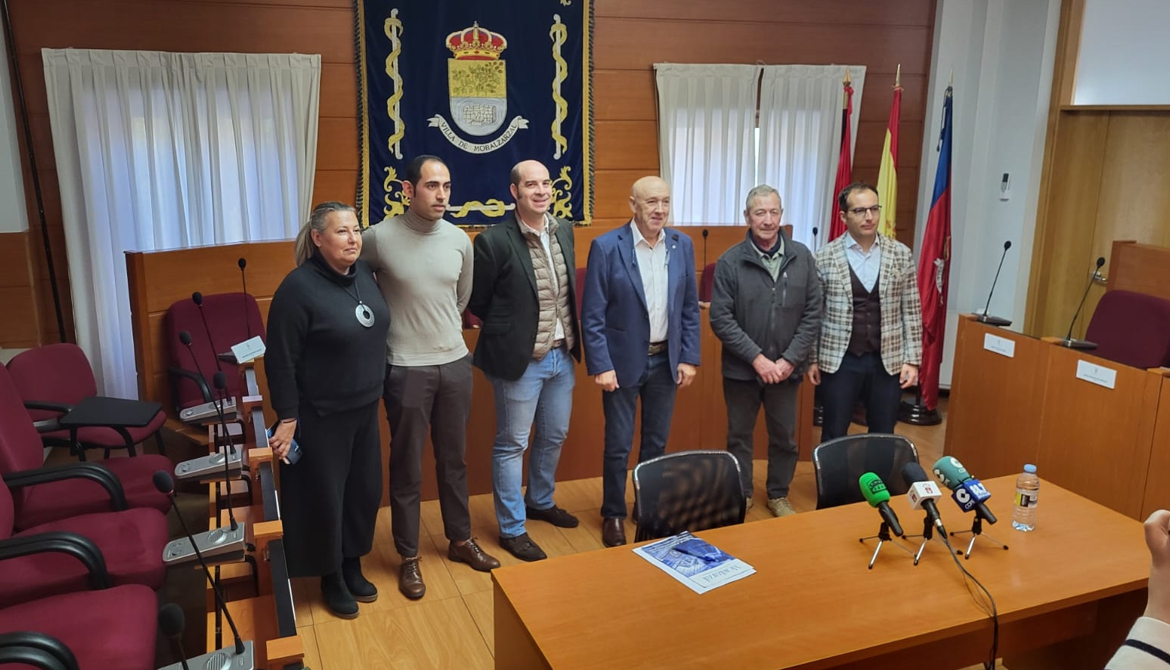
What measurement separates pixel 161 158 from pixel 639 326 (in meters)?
2.92

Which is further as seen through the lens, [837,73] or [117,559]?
[837,73]

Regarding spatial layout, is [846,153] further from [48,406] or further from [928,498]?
[48,406]

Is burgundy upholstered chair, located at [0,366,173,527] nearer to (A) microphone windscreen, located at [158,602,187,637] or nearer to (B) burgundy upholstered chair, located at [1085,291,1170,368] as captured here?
(A) microphone windscreen, located at [158,602,187,637]

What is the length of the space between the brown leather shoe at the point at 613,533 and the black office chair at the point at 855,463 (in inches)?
43.7

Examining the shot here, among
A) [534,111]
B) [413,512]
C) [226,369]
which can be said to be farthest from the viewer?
[534,111]

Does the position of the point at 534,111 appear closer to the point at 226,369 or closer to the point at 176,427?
the point at 226,369

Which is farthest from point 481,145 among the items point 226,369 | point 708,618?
point 708,618

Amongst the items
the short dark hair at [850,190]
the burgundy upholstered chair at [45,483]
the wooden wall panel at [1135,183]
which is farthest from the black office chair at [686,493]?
the wooden wall panel at [1135,183]

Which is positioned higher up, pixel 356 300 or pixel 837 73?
pixel 837 73

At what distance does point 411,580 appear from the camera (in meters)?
3.15

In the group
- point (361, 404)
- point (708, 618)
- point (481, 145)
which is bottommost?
point (708, 618)

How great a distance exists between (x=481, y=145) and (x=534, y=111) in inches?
15.8

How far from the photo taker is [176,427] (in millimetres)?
4207

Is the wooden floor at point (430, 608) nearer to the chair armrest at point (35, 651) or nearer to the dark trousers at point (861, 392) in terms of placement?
the dark trousers at point (861, 392)
